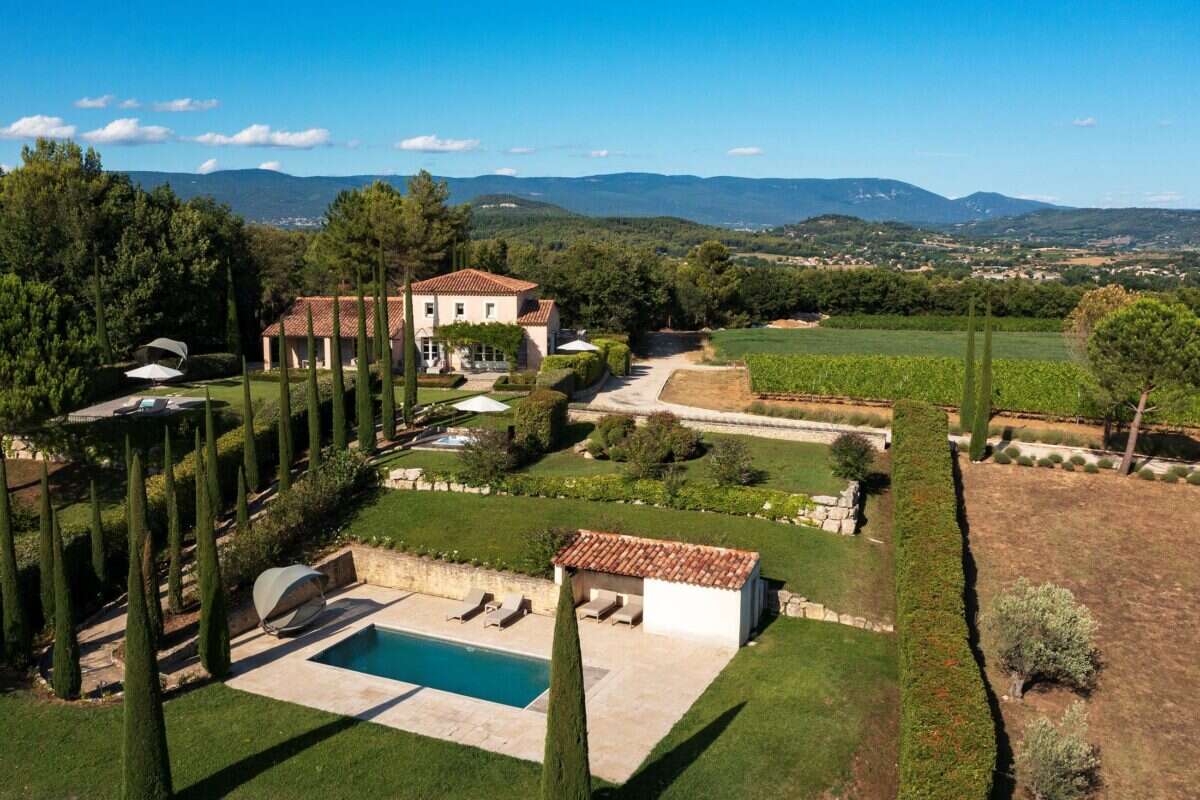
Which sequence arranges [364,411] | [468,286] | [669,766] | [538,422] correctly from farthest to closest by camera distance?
1. [468,286]
2. [538,422]
3. [364,411]
4. [669,766]

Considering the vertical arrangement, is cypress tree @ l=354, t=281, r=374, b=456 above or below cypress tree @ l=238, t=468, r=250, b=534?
above

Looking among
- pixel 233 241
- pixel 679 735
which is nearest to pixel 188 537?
pixel 679 735

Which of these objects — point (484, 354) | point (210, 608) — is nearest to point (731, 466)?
point (210, 608)

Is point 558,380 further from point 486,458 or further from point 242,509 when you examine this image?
point 242,509

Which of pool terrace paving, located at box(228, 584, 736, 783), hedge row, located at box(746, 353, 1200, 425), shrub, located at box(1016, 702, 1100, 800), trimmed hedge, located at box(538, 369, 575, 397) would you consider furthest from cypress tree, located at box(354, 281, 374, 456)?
shrub, located at box(1016, 702, 1100, 800)

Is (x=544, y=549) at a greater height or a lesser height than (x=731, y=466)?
lesser

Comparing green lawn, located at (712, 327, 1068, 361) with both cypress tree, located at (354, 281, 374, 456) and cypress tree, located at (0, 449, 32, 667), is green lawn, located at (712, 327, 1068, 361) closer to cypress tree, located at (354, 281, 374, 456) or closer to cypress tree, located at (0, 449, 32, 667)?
cypress tree, located at (354, 281, 374, 456)
